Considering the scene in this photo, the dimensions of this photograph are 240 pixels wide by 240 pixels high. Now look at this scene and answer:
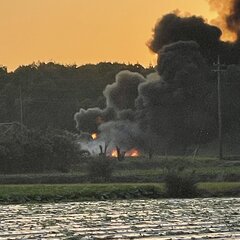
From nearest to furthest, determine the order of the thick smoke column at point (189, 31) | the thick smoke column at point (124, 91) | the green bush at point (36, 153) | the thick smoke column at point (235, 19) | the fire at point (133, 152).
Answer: the green bush at point (36, 153)
the fire at point (133, 152)
the thick smoke column at point (235, 19)
the thick smoke column at point (189, 31)
the thick smoke column at point (124, 91)

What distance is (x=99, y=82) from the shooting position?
107438 millimetres

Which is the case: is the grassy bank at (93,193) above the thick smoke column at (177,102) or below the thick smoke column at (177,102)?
below

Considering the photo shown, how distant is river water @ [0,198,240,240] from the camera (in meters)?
13.2

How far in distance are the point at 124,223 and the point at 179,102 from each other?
55223 millimetres

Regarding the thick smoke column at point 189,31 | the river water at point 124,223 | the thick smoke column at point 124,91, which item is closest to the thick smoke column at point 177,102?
the thick smoke column at point 189,31

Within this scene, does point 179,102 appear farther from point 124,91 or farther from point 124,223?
point 124,223

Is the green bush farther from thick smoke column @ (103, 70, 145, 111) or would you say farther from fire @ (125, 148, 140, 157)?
thick smoke column @ (103, 70, 145, 111)

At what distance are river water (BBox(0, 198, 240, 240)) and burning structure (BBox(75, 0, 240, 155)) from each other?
159ft

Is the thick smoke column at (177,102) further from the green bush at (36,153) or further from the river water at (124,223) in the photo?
the river water at (124,223)

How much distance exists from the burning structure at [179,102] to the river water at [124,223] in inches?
1902

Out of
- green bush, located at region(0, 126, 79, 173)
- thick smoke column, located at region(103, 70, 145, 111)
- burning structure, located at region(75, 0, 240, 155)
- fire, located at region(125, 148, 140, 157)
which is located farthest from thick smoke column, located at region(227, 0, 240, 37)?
green bush, located at region(0, 126, 79, 173)

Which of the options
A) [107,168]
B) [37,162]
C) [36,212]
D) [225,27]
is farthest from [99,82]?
[36,212]

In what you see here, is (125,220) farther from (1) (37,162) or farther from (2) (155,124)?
(2) (155,124)

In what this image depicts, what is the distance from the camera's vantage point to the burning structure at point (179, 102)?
6969cm
